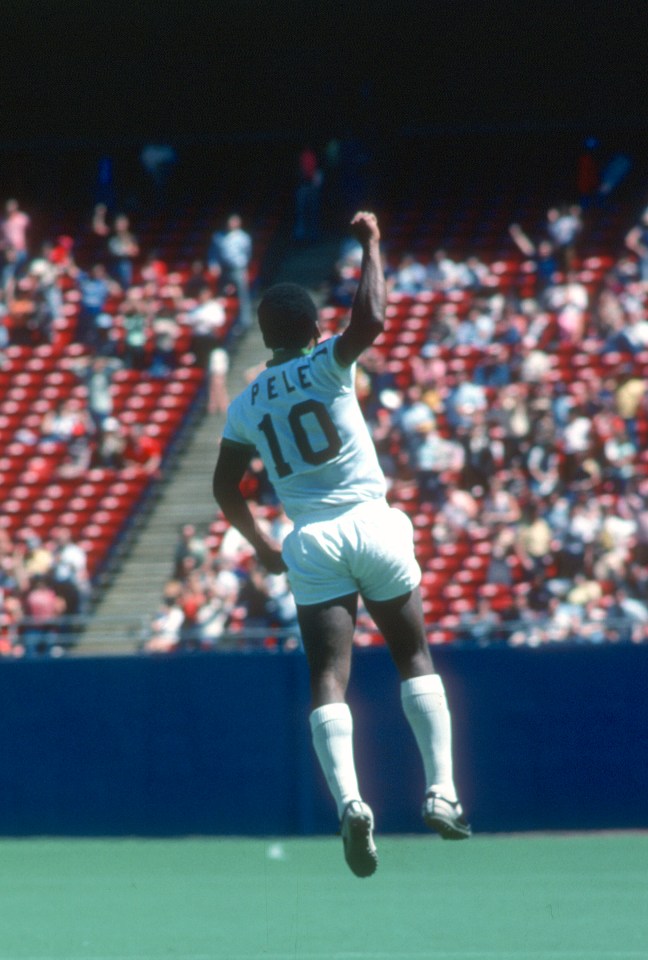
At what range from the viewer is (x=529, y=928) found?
23.7ft

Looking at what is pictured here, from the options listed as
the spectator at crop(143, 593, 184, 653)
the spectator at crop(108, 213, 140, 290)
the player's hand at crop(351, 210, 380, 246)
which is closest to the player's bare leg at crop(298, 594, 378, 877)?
the player's hand at crop(351, 210, 380, 246)

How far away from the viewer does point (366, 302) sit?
555 cm

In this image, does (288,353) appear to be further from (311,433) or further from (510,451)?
(510,451)

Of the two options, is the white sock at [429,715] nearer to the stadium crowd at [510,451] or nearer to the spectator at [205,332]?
the stadium crowd at [510,451]

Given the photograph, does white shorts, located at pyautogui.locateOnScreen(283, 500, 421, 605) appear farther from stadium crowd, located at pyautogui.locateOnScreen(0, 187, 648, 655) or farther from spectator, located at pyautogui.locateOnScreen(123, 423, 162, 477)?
spectator, located at pyautogui.locateOnScreen(123, 423, 162, 477)

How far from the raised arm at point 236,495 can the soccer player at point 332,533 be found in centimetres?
9

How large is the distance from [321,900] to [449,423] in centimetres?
894

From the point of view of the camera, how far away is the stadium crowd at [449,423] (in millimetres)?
14531

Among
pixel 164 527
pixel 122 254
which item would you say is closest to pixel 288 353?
pixel 164 527

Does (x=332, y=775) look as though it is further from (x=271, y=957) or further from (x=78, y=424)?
(x=78, y=424)

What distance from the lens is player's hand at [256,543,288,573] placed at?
6.13 meters

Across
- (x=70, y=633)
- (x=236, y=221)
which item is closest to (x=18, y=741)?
(x=70, y=633)

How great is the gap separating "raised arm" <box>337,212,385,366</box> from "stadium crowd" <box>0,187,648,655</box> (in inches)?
265

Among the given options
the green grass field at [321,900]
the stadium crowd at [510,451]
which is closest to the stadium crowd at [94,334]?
the stadium crowd at [510,451]
